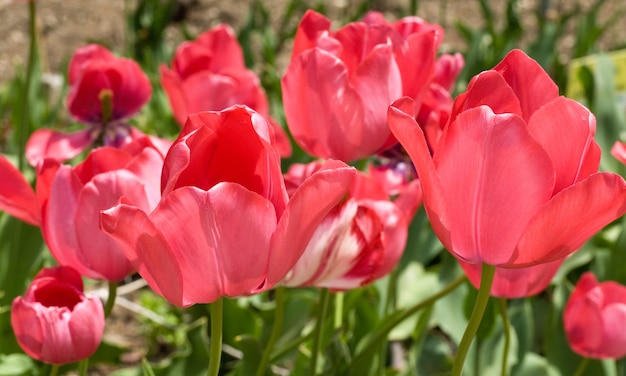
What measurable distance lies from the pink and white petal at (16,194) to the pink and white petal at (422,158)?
0.33 meters

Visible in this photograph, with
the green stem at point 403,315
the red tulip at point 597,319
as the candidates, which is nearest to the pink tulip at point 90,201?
the green stem at point 403,315

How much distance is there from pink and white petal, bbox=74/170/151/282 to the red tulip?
45cm

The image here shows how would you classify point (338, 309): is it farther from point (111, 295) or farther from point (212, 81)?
point (111, 295)

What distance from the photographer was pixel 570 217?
50 cm

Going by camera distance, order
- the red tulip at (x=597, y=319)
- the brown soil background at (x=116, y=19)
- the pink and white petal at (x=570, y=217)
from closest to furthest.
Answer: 1. the pink and white petal at (x=570, y=217)
2. the red tulip at (x=597, y=319)
3. the brown soil background at (x=116, y=19)

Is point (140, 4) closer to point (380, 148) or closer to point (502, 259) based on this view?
point (380, 148)

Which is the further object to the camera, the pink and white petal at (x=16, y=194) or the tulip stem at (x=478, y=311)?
the pink and white petal at (x=16, y=194)

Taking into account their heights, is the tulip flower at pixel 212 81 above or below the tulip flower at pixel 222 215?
below

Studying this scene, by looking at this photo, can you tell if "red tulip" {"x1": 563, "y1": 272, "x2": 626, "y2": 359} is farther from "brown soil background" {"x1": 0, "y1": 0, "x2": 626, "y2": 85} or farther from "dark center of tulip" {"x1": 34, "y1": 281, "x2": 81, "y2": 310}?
"brown soil background" {"x1": 0, "y1": 0, "x2": 626, "y2": 85}

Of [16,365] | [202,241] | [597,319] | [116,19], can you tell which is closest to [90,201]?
[202,241]

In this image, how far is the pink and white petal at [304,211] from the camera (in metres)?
0.50

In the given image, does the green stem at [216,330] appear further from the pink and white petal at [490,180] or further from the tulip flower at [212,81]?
the tulip flower at [212,81]

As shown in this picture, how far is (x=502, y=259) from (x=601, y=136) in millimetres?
1095

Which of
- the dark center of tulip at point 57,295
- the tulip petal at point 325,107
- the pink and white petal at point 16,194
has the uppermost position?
the tulip petal at point 325,107
